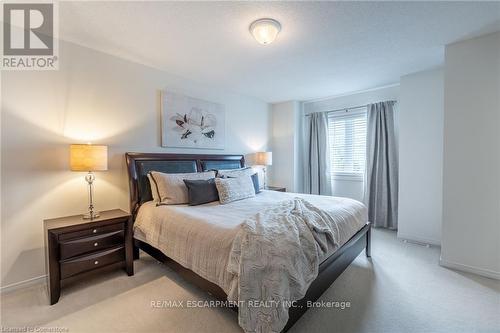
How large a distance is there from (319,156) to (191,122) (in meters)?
2.81

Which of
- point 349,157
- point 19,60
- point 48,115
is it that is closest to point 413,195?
point 349,157

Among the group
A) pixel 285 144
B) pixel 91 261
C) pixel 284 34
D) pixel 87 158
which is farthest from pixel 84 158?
pixel 285 144

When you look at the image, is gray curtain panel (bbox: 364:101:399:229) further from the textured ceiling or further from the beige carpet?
the beige carpet

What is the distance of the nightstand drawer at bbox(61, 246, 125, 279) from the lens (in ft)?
6.58

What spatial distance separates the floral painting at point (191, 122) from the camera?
3223 millimetres

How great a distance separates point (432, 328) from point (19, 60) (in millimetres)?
4335

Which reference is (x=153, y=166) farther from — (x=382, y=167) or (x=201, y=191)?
(x=382, y=167)

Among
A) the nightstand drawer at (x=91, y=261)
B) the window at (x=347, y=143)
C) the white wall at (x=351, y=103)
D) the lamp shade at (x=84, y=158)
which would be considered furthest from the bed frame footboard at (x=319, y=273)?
the window at (x=347, y=143)

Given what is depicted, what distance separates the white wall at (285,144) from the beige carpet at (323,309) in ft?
8.55

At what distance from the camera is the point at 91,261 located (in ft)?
7.02

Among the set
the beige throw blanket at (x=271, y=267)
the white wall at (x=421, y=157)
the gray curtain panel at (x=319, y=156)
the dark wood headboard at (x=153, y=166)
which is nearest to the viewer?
the beige throw blanket at (x=271, y=267)

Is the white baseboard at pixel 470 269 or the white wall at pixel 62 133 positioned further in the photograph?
the white baseboard at pixel 470 269

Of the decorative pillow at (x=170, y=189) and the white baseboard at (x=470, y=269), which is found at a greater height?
the decorative pillow at (x=170, y=189)

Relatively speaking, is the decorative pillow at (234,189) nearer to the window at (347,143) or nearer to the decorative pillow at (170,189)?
the decorative pillow at (170,189)
